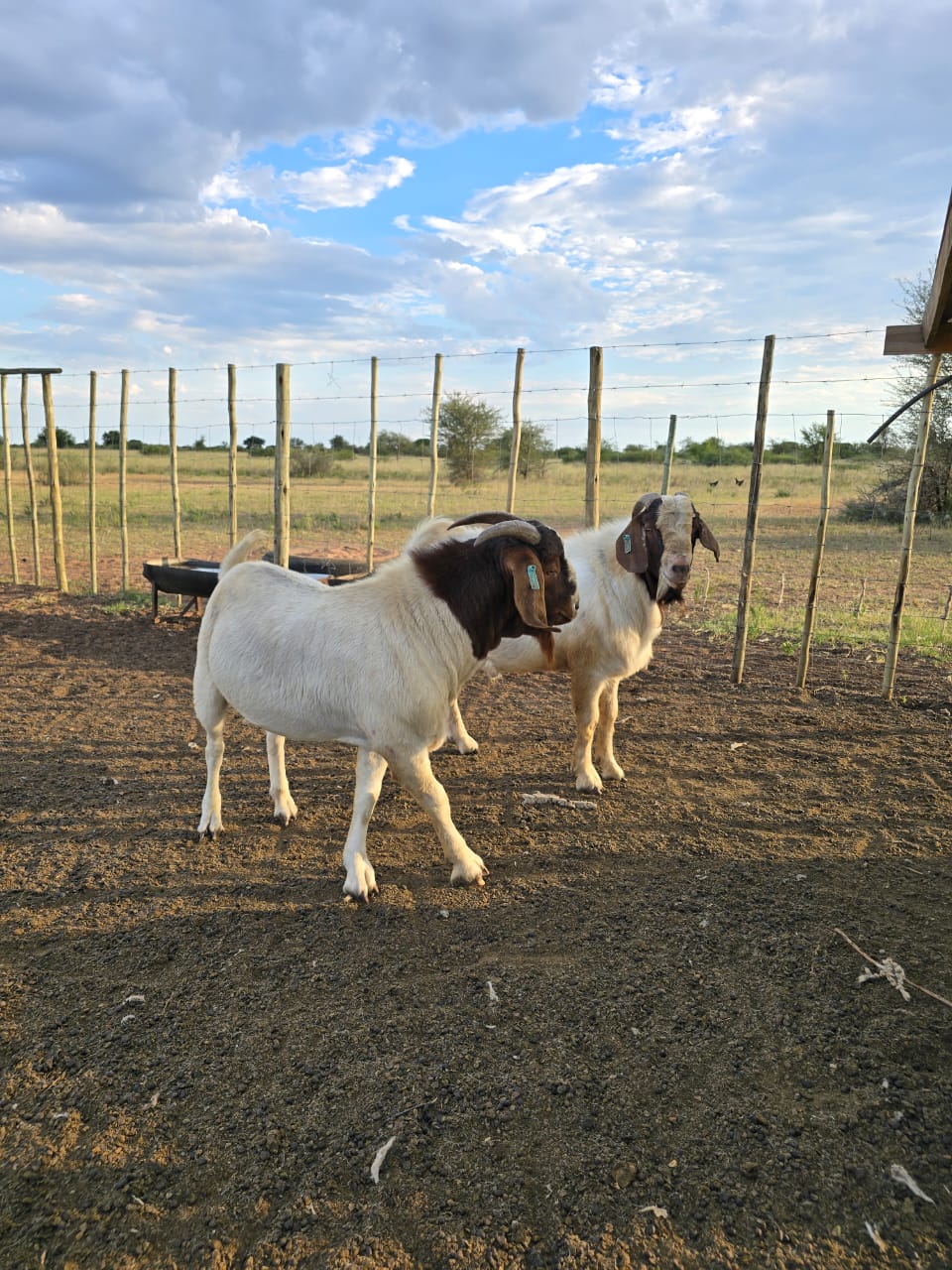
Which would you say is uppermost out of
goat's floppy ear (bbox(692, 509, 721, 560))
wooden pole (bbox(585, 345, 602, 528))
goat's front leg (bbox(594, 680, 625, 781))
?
wooden pole (bbox(585, 345, 602, 528))

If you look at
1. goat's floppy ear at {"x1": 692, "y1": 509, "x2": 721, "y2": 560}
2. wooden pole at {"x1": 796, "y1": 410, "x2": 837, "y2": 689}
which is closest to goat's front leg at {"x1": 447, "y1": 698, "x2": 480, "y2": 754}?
goat's floppy ear at {"x1": 692, "y1": 509, "x2": 721, "y2": 560}

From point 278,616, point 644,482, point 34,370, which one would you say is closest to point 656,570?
point 278,616

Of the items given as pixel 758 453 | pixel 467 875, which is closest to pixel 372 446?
pixel 758 453

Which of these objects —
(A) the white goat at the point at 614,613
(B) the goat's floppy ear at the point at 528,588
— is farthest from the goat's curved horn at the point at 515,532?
(A) the white goat at the point at 614,613

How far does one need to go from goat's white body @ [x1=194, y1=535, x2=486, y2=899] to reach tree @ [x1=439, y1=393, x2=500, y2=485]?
26549mm

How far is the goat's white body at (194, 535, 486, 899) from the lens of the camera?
4230 millimetres

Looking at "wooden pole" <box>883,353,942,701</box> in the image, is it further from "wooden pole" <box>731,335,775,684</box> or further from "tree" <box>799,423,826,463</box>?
"tree" <box>799,423,826,463</box>

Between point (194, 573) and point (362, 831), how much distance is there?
6.16 metres

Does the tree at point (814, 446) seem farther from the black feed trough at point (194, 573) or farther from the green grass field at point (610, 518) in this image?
the black feed trough at point (194, 573)

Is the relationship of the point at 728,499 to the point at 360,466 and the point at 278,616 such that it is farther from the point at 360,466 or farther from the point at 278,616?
the point at 278,616

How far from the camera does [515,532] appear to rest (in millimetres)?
4312

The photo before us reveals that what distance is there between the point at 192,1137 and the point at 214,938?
1.25m

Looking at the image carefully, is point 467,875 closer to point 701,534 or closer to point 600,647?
point 600,647

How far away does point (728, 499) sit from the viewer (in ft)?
113
